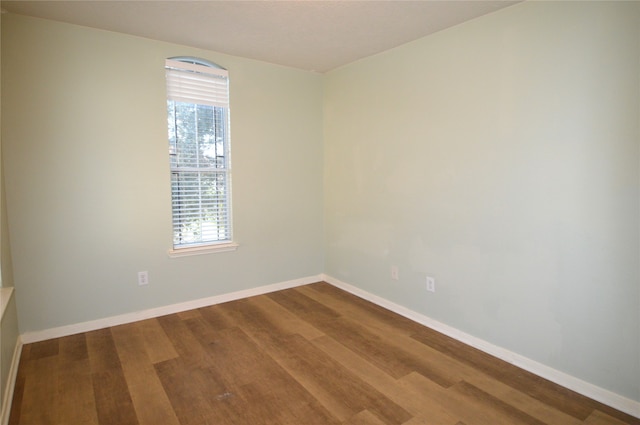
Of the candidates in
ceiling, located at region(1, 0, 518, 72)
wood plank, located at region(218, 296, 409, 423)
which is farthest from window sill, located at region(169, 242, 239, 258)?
ceiling, located at region(1, 0, 518, 72)

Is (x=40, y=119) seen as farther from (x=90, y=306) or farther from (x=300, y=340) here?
(x=300, y=340)

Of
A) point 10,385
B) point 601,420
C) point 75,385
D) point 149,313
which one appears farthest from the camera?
point 149,313

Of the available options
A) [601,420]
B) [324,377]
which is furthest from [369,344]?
[601,420]

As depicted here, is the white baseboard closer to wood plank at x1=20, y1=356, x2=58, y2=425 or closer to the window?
the window

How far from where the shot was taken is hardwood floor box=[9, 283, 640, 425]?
1918mm

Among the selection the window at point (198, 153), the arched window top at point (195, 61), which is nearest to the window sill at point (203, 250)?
the window at point (198, 153)

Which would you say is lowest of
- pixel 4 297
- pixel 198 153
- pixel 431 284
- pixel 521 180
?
pixel 431 284

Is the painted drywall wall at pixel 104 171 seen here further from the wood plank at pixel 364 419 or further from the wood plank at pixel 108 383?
the wood plank at pixel 364 419

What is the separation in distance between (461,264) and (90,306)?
9.80 ft

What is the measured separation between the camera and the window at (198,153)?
10.5ft

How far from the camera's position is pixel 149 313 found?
10.4 feet

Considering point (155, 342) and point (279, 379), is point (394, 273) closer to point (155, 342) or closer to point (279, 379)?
point (279, 379)

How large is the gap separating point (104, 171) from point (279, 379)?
6.95 ft

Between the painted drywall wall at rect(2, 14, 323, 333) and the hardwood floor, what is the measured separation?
16.1 inches
